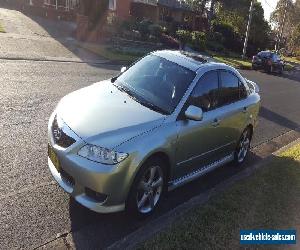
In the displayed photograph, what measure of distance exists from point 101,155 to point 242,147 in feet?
13.2

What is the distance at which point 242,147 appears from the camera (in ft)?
26.2

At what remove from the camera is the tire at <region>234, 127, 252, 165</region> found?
781 cm

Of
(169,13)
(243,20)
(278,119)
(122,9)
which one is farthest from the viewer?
(169,13)

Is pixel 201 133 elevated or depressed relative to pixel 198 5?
depressed

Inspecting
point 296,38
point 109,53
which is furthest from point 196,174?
point 296,38

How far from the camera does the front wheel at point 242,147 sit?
782cm

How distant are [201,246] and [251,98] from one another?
381 cm

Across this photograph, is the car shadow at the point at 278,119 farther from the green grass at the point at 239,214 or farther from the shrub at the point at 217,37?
the shrub at the point at 217,37

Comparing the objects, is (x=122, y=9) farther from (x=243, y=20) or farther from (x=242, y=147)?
(x=242, y=147)

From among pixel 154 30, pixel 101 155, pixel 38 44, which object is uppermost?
pixel 101 155

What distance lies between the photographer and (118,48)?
25094 mm

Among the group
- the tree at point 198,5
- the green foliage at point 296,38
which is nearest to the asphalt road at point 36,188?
the tree at point 198,5

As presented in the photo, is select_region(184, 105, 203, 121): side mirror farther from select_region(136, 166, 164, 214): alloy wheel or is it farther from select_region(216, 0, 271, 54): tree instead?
select_region(216, 0, 271, 54): tree

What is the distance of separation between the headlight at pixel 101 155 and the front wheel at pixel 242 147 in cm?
363
